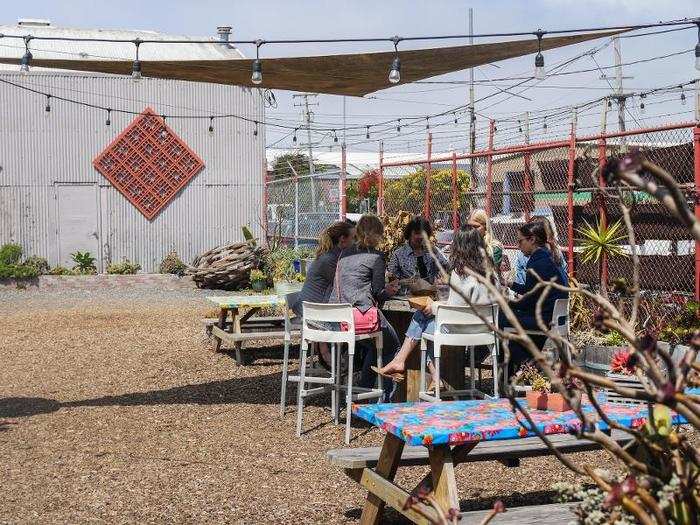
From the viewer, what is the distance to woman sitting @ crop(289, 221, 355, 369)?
25.5ft

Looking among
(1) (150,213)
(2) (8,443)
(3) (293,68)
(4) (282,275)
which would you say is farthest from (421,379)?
(1) (150,213)

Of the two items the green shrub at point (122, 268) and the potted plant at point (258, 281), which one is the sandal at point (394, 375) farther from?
the green shrub at point (122, 268)

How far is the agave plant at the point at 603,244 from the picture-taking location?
933cm

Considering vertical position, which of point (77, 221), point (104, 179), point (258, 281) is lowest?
point (258, 281)

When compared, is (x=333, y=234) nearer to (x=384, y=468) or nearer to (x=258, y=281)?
(x=384, y=468)

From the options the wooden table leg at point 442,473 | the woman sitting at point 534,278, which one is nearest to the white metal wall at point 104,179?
the woman sitting at point 534,278

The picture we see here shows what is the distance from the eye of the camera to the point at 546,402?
4.55m

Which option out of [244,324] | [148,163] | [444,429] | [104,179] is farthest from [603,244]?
[104,179]

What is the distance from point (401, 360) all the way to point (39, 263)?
1495 cm

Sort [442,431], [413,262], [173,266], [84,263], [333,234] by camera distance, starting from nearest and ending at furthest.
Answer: [442,431] < [333,234] < [413,262] < [173,266] < [84,263]

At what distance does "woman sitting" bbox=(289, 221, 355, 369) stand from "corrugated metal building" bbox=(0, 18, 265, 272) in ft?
46.1

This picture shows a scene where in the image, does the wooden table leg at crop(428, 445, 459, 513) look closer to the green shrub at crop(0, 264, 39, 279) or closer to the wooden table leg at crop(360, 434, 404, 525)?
the wooden table leg at crop(360, 434, 404, 525)

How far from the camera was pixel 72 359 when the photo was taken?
10.3 m

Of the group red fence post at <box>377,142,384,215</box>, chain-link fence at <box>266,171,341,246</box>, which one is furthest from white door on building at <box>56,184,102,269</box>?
red fence post at <box>377,142,384,215</box>
